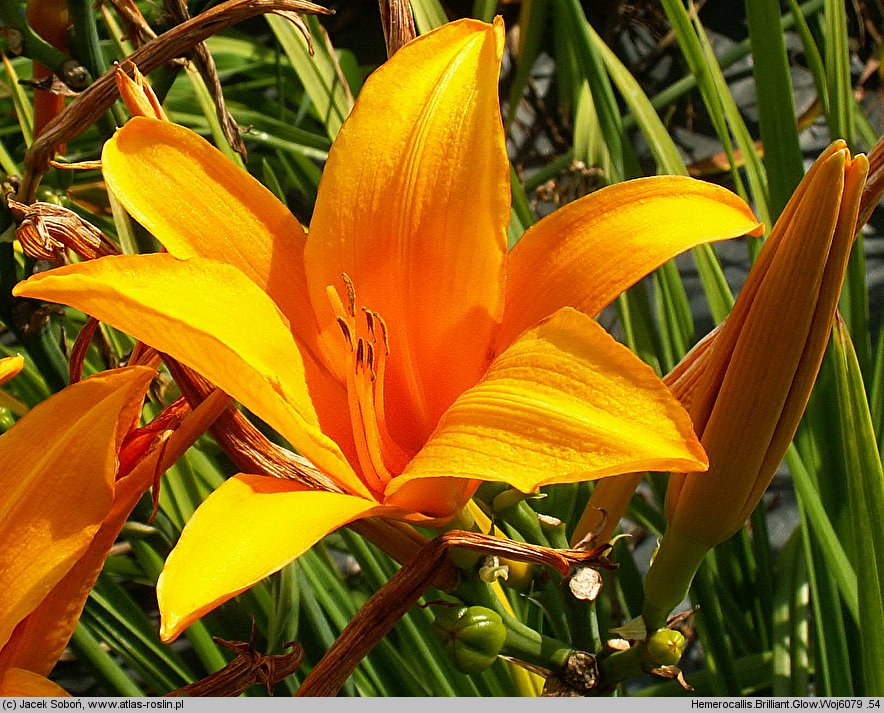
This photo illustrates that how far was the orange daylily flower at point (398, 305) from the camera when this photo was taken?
312 mm

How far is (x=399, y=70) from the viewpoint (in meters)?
0.41

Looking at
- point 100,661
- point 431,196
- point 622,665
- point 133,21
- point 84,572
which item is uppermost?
point 133,21

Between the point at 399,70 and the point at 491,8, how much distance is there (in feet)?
1.61

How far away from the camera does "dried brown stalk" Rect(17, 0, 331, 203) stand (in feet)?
1.45

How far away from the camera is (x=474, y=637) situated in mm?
382

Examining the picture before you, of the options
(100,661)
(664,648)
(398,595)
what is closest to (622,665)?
(664,648)

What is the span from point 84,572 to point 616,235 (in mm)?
264

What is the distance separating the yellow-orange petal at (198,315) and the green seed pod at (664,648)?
0.49 feet

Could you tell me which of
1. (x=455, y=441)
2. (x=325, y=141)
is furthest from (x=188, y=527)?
(x=325, y=141)

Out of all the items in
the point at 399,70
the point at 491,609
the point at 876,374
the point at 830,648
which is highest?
the point at 399,70

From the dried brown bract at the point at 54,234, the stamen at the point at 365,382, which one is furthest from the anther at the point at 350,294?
the dried brown bract at the point at 54,234

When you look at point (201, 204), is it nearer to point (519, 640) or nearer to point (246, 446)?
point (246, 446)

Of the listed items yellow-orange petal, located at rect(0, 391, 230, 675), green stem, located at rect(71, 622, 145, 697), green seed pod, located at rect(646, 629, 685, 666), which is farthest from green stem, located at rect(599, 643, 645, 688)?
green stem, located at rect(71, 622, 145, 697)

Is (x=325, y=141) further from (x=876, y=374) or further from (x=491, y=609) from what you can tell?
(x=491, y=609)
